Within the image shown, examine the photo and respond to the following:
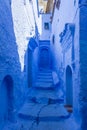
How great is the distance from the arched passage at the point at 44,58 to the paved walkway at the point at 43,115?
9895 mm

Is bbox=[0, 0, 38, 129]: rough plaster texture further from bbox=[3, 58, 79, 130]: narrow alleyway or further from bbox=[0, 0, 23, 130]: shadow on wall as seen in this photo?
bbox=[3, 58, 79, 130]: narrow alleyway

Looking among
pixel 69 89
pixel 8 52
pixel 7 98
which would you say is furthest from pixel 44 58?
pixel 8 52

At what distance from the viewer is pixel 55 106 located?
850 cm

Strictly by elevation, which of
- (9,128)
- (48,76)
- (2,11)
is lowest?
(48,76)

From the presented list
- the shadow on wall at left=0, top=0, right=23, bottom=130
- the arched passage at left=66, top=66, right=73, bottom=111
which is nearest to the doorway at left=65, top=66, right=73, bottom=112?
the arched passage at left=66, top=66, right=73, bottom=111

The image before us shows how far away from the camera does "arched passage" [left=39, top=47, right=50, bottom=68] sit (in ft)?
64.5

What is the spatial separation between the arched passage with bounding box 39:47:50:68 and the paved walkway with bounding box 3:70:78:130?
989 cm

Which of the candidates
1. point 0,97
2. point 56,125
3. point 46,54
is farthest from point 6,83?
point 46,54

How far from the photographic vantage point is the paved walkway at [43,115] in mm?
6348

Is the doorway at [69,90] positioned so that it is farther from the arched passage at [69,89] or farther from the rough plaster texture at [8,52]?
the rough plaster texture at [8,52]

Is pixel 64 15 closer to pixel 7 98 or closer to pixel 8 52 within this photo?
pixel 8 52

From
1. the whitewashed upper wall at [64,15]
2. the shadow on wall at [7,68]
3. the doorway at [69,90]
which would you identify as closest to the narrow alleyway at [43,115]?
the doorway at [69,90]

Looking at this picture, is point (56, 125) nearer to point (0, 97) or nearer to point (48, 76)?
point (0, 97)

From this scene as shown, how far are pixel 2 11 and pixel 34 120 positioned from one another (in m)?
4.03
